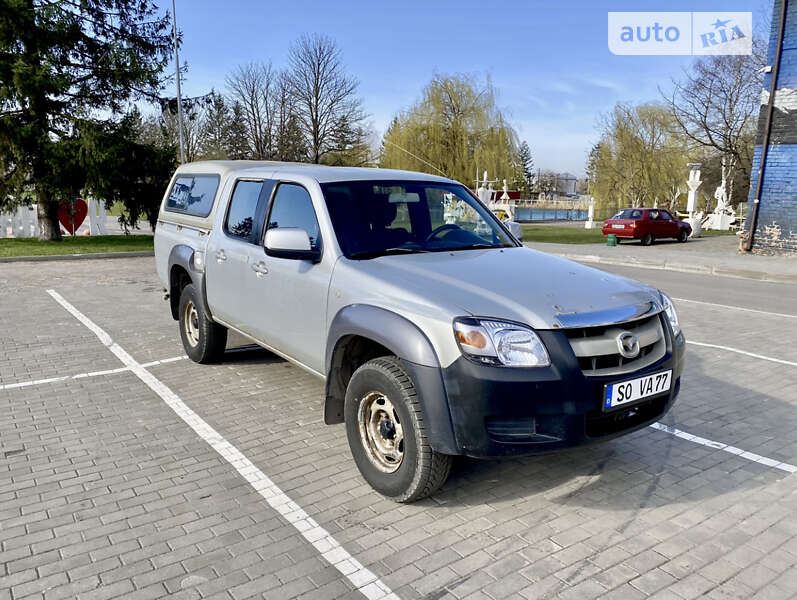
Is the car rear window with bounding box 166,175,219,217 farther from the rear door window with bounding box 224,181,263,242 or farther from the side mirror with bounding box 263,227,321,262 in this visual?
the side mirror with bounding box 263,227,321,262

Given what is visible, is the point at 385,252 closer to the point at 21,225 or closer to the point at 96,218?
the point at 21,225

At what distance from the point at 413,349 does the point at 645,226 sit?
84.4 ft

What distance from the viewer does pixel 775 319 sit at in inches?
362

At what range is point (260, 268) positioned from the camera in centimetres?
458

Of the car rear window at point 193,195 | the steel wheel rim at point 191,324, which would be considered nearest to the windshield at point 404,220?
the car rear window at point 193,195

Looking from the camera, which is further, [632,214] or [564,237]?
[564,237]

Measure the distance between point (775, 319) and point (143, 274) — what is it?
41.9 feet

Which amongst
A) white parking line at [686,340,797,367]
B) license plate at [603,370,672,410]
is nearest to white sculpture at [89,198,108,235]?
white parking line at [686,340,797,367]

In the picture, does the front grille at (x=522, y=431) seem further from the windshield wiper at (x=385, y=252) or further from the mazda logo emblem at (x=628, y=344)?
the windshield wiper at (x=385, y=252)

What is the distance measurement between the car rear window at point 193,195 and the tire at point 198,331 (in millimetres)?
792

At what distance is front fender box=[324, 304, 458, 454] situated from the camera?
3.00 meters

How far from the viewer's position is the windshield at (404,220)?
4.02 meters

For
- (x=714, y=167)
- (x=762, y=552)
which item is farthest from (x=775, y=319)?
(x=714, y=167)

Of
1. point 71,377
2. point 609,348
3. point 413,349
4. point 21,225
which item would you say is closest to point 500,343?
point 413,349
